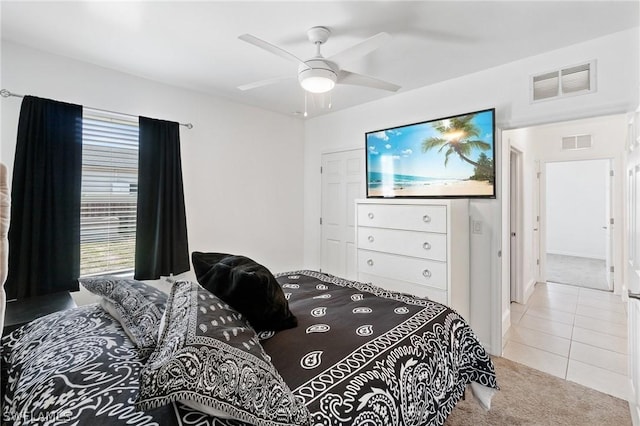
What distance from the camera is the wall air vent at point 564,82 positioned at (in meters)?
2.34

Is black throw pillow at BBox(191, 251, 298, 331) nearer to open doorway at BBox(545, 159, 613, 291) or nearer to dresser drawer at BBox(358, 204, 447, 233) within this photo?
dresser drawer at BBox(358, 204, 447, 233)

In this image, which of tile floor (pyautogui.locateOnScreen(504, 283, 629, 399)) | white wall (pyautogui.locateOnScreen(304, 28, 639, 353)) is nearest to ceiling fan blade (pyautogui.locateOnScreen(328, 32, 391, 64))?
white wall (pyautogui.locateOnScreen(304, 28, 639, 353))

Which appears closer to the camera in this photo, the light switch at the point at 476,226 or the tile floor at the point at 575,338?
the tile floor at the point at 575,338

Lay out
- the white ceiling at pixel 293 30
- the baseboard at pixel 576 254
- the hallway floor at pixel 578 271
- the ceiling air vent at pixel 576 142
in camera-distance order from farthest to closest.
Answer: the baseboard at pixel 576 254 → the hallway floor at pixel 578 271 → the ceiling air vent at pixel 576 142 → the white ceiling at pixel 293 30

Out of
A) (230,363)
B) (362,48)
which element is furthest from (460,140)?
(230,363)

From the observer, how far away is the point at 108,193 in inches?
114

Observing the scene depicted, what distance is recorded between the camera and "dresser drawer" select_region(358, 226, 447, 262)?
264 centimetres

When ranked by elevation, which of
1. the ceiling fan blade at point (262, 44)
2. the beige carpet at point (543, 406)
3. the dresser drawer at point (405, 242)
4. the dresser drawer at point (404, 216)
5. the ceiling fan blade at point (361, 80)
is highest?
the ceiling fan blade at point (262, 44)

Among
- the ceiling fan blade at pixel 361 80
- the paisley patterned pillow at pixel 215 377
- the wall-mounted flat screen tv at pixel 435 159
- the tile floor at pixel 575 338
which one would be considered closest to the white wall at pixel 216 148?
the wall-mounted flat screen tv at pixel 435 159

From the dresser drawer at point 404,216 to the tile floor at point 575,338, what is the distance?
4.65ft

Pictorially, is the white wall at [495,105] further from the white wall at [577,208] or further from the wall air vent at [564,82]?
the white wall at [577,208]

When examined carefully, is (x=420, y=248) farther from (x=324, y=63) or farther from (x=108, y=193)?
(x=108, y=193)

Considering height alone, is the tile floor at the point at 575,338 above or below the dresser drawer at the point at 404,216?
below

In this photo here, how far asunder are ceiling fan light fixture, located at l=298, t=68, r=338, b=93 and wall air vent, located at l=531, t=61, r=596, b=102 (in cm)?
179
